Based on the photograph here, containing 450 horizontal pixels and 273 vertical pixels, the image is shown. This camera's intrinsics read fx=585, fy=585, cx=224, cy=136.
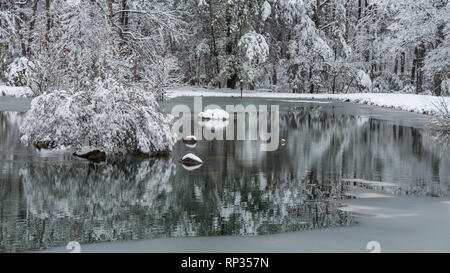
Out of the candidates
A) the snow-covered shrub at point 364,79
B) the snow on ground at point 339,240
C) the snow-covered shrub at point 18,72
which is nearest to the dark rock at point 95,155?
the snow on ground at point 339,240

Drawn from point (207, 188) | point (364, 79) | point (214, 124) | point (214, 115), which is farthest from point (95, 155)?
point (364, 79)

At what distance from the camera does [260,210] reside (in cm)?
986

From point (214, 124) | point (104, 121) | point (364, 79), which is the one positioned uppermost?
point (364, 79)

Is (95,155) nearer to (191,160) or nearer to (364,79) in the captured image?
(191,160)

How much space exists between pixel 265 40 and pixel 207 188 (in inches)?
1782

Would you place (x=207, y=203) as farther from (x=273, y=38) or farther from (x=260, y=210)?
(x=273, y=38)

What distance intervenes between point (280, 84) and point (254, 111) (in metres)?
25.8

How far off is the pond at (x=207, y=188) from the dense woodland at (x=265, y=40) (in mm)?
22025

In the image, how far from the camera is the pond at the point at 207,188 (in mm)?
8664

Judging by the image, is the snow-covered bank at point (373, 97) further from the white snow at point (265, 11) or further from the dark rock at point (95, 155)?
the dark rock at point (95, 155)

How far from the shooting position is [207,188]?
457 inches

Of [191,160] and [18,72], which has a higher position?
[18,72]
